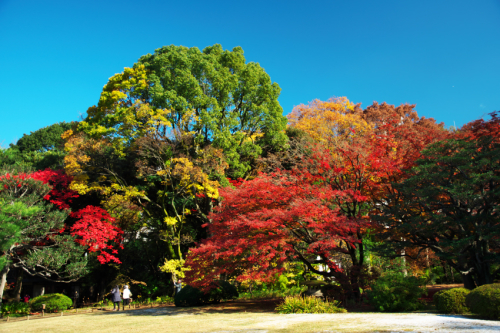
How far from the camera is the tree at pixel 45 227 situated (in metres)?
13.0

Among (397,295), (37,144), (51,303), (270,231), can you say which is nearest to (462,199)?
(397,295)

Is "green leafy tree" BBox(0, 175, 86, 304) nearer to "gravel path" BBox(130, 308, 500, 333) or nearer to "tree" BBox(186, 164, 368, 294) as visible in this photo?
"tree" BBox(186, 164, 368, 294)

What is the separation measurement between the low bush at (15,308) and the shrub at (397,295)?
14456mm

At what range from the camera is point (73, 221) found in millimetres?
17000

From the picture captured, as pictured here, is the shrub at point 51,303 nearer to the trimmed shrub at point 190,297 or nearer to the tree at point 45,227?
the tree at point 45,227

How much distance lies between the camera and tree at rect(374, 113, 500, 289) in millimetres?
9141

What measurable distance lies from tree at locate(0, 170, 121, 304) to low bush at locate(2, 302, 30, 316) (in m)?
1.47

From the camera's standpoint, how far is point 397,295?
9.26 metres

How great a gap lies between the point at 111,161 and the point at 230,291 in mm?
8823

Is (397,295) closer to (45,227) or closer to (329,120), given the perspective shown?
(45,227)

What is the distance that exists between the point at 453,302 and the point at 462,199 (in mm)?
3189

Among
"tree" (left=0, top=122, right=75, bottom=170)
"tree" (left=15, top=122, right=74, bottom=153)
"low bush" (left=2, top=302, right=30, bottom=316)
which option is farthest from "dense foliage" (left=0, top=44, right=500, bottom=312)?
"tree" (left=15, top=122, right=74, bottom=153)

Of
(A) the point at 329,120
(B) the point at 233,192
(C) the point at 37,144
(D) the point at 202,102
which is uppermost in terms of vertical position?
(C) the point at 37,144

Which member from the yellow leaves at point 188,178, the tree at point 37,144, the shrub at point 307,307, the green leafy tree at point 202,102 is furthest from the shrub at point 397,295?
the tree at point 37,144
